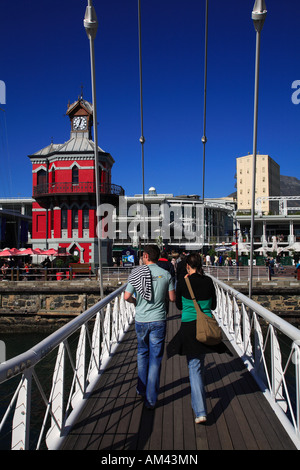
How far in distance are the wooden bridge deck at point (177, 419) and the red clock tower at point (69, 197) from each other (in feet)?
91.2

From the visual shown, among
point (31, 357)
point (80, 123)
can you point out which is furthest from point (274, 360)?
point (80, 123)

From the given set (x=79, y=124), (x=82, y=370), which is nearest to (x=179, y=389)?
(x=82, y=370)

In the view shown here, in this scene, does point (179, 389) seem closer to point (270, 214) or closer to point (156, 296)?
point (156, 296)

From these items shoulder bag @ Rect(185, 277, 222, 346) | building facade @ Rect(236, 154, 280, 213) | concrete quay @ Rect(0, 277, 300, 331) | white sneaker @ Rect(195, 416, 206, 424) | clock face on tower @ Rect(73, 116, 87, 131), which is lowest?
concrete quay @ Rect(0, 277, 300, 331)

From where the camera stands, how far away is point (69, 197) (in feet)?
108

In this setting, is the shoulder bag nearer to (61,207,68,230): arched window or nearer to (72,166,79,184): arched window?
(61,207,68,230): arched window

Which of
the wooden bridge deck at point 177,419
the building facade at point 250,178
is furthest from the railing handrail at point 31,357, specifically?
the building facade at point 250,178

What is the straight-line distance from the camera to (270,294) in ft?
62.8

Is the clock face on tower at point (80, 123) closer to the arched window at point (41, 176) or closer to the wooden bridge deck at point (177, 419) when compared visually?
the arched window at point (41, 176)

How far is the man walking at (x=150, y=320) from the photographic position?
4.32m

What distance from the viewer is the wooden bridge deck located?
3.49m

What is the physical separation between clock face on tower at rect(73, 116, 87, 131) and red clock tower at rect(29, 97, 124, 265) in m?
2.22

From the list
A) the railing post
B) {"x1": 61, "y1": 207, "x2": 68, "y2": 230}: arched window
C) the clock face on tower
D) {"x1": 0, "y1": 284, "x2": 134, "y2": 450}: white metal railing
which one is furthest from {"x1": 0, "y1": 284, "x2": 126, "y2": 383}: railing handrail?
the clock face on tower
